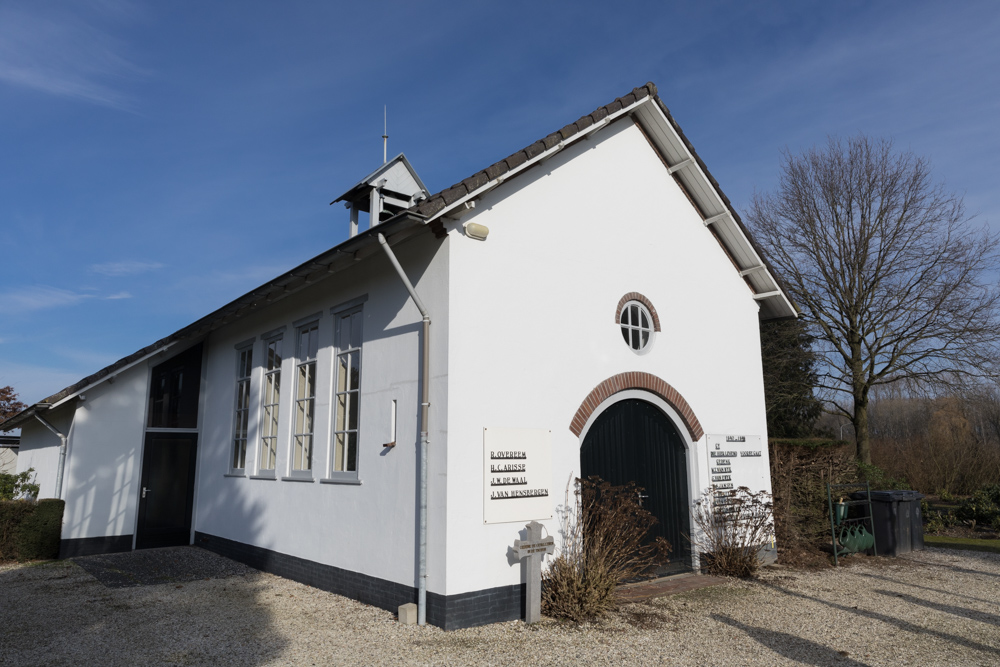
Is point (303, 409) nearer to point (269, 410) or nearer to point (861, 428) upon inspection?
point (269, 410)

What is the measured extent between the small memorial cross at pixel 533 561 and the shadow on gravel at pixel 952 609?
4.59 metres

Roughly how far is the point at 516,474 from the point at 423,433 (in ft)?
3.77

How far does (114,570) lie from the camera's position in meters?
10.3

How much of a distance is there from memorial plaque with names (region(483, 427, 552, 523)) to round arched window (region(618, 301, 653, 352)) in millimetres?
2187

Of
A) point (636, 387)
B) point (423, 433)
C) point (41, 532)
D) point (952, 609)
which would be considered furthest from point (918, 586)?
point (41, 532)

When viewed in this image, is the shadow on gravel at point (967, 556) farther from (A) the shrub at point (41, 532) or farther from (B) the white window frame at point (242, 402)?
(A) the shrub at point (41, 532)

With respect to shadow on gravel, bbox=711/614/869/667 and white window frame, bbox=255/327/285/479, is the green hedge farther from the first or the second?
shadow on gravel, bbox=711/614/869/667

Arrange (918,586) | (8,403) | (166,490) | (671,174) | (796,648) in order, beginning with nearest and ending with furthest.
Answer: (796,648), (918,586), (671,174), (166,490), (8,403)

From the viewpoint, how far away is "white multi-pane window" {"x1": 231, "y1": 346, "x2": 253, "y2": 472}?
38.1ft

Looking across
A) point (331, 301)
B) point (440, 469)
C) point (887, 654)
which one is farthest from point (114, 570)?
point (887, 654)

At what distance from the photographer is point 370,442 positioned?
8156 millimetres

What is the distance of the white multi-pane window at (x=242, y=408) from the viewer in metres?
11.6

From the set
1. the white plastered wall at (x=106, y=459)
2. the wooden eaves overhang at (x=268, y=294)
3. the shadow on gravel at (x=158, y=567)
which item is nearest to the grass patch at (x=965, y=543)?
the wooden eaves overhang at (x=268, y=294)

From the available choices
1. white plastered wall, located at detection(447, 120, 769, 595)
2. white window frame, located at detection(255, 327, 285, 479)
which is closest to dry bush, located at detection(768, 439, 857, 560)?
white plastered wall, located at detection(447, 120, 769, 595)
